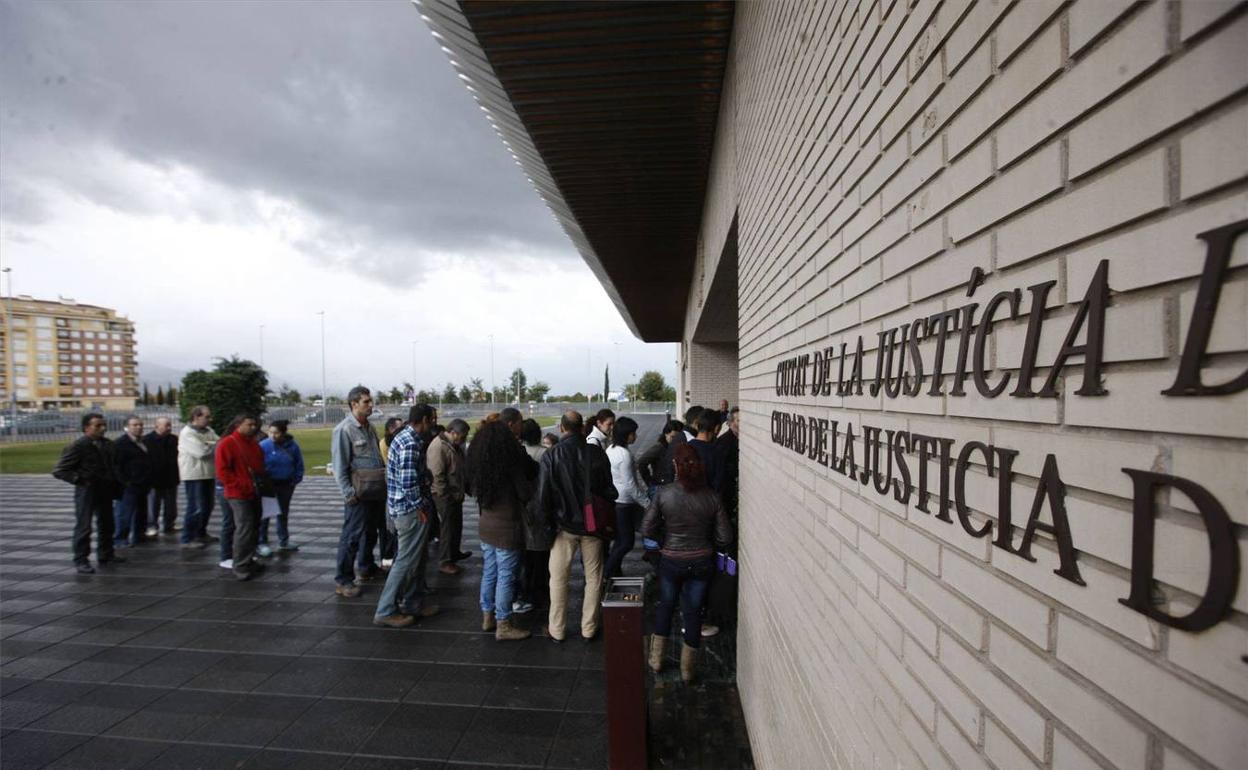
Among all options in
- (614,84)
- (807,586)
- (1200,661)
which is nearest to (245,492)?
(614,84)

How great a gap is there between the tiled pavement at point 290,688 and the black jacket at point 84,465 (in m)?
1.40

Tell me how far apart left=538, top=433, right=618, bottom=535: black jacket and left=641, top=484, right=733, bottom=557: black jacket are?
99 cm

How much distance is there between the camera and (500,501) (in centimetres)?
566

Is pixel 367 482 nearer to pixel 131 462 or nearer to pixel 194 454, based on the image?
pixel 194 454

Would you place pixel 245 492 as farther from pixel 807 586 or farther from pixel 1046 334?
pixel 1046 334

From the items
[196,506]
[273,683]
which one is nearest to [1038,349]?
[273,683]

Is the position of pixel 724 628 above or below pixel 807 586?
below

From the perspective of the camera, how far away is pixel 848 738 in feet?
5.99

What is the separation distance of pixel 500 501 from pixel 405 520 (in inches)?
40.4

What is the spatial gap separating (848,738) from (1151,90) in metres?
1.84

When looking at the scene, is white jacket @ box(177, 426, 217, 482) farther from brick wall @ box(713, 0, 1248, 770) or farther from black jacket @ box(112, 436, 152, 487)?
brick wall @ box(713, 0, 1248, 770)

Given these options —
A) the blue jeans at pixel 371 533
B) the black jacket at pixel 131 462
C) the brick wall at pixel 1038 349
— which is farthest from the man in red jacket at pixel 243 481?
the brick wall at pixel 1038 349

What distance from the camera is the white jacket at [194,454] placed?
347 inches

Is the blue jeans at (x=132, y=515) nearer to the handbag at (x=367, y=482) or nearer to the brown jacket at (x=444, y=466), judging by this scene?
the handbag at (x=367, y=482)
